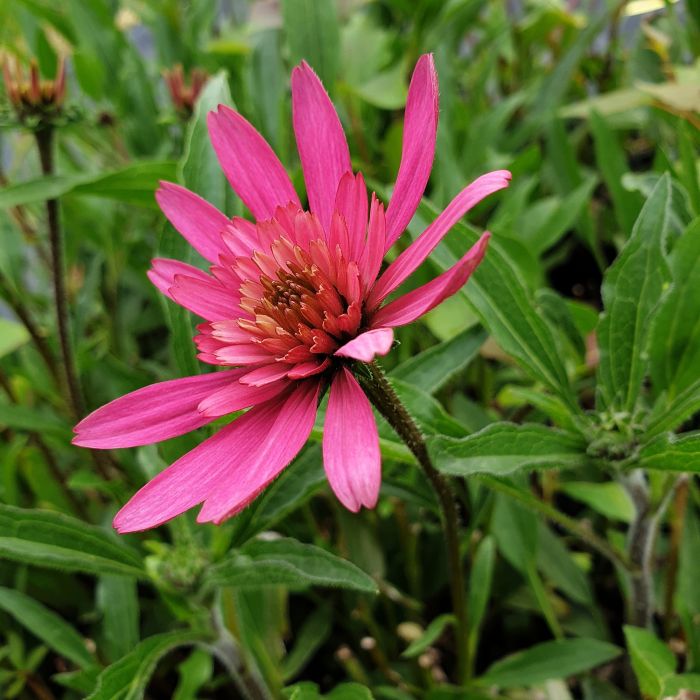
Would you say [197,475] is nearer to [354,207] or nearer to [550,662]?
[354,207]

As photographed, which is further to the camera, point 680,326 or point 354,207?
point 680,326

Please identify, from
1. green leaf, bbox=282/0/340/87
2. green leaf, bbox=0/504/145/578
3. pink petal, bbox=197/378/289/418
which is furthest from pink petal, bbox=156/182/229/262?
green leaf, bbox=282/0/340/87

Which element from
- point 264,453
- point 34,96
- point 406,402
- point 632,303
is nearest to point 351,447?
point 264,453

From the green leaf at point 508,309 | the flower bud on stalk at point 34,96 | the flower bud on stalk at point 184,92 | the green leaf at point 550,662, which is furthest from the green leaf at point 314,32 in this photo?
the green leaf at point 550,662

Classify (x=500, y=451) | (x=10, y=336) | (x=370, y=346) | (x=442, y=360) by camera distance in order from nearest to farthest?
(x=370, y=346)
(x=500, y=451)
(x=442, y=360)
(x=10, y=336)

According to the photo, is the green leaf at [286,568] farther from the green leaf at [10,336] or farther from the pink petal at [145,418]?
the green leaf at [10,336]

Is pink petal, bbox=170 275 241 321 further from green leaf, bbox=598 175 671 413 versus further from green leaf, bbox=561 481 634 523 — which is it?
green leaf, bbox=561 481 634 523
